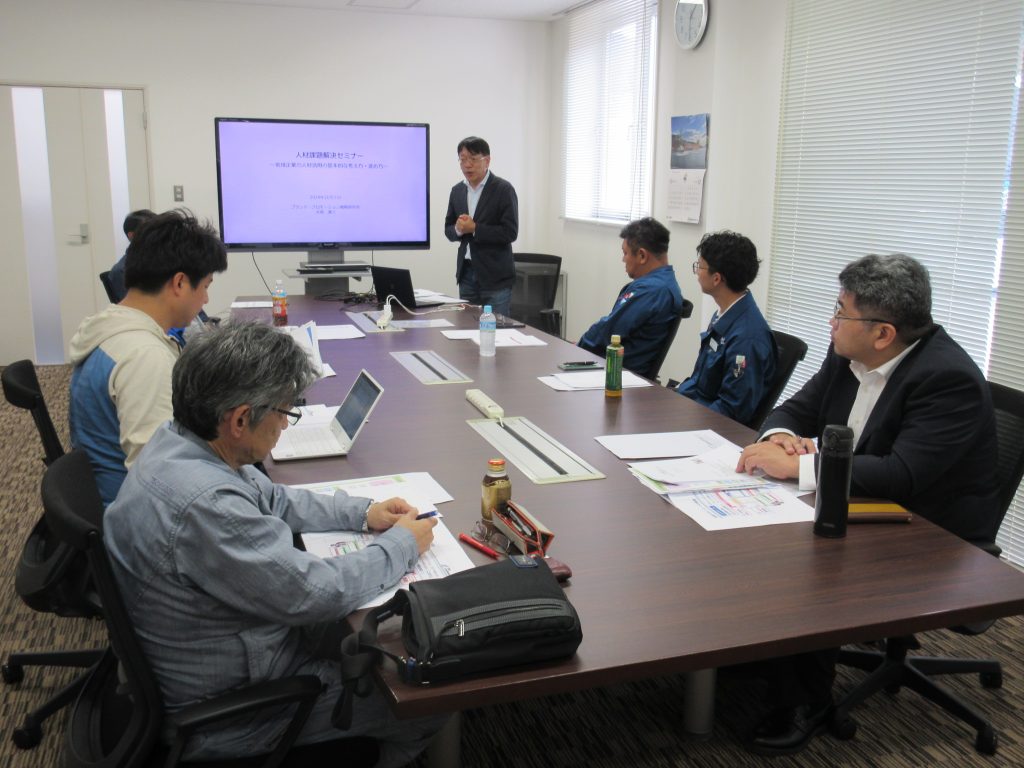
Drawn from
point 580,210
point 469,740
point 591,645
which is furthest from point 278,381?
point 580,210

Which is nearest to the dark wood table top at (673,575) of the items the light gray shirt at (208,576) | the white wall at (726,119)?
the light gray shirt at (208,576)

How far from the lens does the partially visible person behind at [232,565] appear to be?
1.31m

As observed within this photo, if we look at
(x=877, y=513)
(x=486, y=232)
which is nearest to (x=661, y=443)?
(x=877, y=513)

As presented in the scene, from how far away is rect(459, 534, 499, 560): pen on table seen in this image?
1.63 meters

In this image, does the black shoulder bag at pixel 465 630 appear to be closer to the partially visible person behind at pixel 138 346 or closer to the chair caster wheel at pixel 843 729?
the partially visible person behind at pixel 138 346

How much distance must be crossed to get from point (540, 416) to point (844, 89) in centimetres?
266

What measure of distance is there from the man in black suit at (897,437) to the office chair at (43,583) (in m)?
1.51

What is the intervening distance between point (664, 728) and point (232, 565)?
1386 millimetres

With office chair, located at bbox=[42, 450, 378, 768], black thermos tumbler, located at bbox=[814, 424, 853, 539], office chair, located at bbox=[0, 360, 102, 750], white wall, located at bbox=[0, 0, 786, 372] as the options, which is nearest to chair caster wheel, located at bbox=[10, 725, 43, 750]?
office chair, located at bbox=[0, 360, 102, 750]

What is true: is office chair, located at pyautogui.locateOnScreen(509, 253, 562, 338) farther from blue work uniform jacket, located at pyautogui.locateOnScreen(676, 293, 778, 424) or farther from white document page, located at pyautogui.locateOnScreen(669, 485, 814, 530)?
white document page, located at pyautogui.locateOnScreen(669, 485, 814, 530)

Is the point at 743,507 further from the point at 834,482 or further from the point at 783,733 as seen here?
the point at 783,733

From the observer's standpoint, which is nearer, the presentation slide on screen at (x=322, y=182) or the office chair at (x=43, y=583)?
the office chair at (x=43, y=583)

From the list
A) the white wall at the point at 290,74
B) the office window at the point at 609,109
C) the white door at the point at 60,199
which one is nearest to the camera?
the office window at the point at 609,109

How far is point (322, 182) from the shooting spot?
19.5ft
